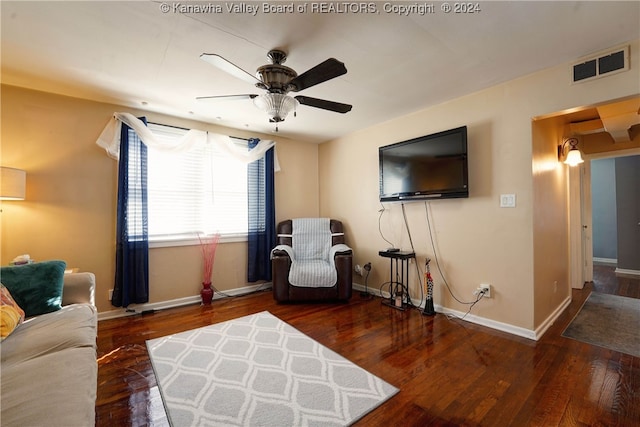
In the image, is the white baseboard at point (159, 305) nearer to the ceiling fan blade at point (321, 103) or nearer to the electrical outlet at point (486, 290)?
the ceiling fan blade at point (321, 103)

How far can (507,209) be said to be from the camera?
260 centimetres

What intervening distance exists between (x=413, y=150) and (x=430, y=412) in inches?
99.1

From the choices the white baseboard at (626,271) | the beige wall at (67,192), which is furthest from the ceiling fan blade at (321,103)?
the white baseboard at (626,271)

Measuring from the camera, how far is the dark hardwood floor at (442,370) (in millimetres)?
1538

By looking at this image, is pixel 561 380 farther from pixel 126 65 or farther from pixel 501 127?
pixel 126 65

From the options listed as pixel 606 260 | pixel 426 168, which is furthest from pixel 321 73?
pixel 606 260

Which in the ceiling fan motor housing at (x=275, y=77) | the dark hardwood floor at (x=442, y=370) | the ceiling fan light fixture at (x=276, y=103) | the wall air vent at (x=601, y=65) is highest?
the wall air vent at (x=601, y=65)

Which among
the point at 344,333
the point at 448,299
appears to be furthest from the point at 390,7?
the point at 448,299

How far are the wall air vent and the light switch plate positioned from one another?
1.02 meters

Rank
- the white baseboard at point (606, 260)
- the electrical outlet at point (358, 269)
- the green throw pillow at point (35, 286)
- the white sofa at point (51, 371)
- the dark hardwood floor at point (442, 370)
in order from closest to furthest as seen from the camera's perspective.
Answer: the white sofa at point (51, 371), the dark hardwood floor at point (442, 370), the green throw pillow at point (35, 286), the electrical outlet at point (358, 269), the white baseboard at point (606, 260)

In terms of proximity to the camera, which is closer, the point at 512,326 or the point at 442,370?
the point at 442,370

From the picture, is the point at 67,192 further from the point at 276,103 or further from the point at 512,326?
the point at 512,326

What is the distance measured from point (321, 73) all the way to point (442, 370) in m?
2.24

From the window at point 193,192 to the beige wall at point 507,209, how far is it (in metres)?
2.28
